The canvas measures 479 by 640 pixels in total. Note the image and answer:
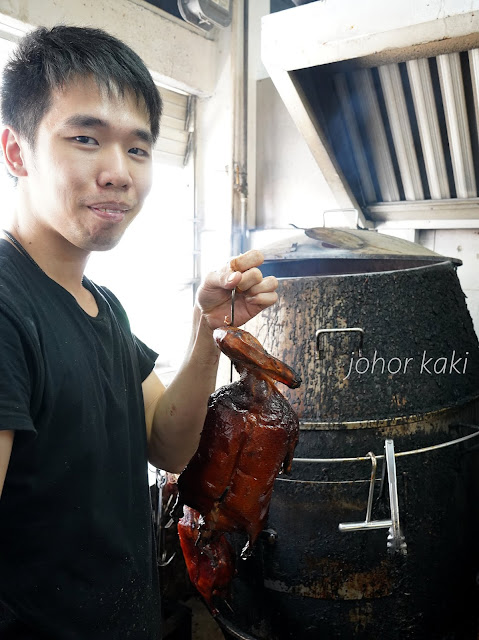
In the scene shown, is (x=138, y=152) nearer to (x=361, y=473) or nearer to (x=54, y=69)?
(x=54, y=69)

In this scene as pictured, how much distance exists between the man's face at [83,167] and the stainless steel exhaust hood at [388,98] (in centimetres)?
205

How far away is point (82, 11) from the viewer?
11.0ft

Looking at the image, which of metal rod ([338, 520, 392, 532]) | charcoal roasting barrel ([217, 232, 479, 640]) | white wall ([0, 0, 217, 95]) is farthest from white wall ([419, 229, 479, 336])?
white wall ([0, 0, 217, 95])

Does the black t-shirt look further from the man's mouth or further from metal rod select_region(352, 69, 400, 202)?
metal rod select_region(352, 69, 400, 202)

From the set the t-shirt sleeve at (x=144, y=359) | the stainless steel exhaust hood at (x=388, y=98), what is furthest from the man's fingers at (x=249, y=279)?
the stainless steel exhaust hood at (x=388, y=98)

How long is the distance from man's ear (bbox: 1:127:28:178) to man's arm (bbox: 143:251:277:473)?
569 millimetres

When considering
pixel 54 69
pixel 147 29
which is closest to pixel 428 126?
pixel 147 29

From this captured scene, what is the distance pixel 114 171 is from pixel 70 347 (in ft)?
1.47

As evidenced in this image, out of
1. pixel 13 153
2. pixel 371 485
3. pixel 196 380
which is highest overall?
pixel 13 153

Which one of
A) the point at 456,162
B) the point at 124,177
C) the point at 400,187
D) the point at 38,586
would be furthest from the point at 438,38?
the point at 38,586

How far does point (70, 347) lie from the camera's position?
4.01ft

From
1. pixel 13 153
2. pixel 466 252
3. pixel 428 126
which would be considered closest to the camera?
pixel 13 153

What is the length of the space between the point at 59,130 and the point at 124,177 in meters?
0.18

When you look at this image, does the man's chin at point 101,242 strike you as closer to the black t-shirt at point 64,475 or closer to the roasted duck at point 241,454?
the black t-shirt at point 64,475
